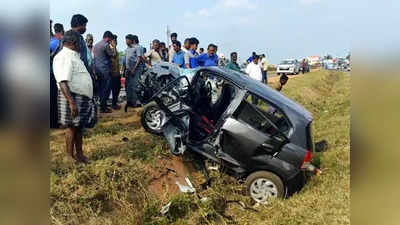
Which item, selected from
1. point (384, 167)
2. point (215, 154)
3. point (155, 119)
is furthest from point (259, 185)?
point (384, 167)

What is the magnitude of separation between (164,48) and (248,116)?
5.60 metres

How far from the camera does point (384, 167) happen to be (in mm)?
1159

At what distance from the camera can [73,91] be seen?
4098mm

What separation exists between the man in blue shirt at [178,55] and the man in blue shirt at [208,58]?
0.34 metres

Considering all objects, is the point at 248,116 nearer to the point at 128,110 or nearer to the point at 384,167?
the point at 384,167

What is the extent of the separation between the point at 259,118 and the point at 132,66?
4.26m

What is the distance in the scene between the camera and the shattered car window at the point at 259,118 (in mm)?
4664

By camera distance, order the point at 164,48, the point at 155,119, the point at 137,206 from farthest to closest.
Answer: the point at 164,48 → the point at 155,119 → the point at 137,206

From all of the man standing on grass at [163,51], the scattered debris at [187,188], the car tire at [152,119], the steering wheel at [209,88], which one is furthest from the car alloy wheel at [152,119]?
the man standing on grass at [163,51]

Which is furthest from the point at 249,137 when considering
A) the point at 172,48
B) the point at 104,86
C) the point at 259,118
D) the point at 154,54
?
the point at 154,54

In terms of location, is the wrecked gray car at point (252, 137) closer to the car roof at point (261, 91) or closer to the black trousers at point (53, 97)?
the car roof at point (261, 91)

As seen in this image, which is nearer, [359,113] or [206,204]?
[359,113]

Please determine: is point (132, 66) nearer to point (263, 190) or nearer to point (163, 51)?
point (163, 51)

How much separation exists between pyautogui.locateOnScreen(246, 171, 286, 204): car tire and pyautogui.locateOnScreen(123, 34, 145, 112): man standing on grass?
4.24 metres
